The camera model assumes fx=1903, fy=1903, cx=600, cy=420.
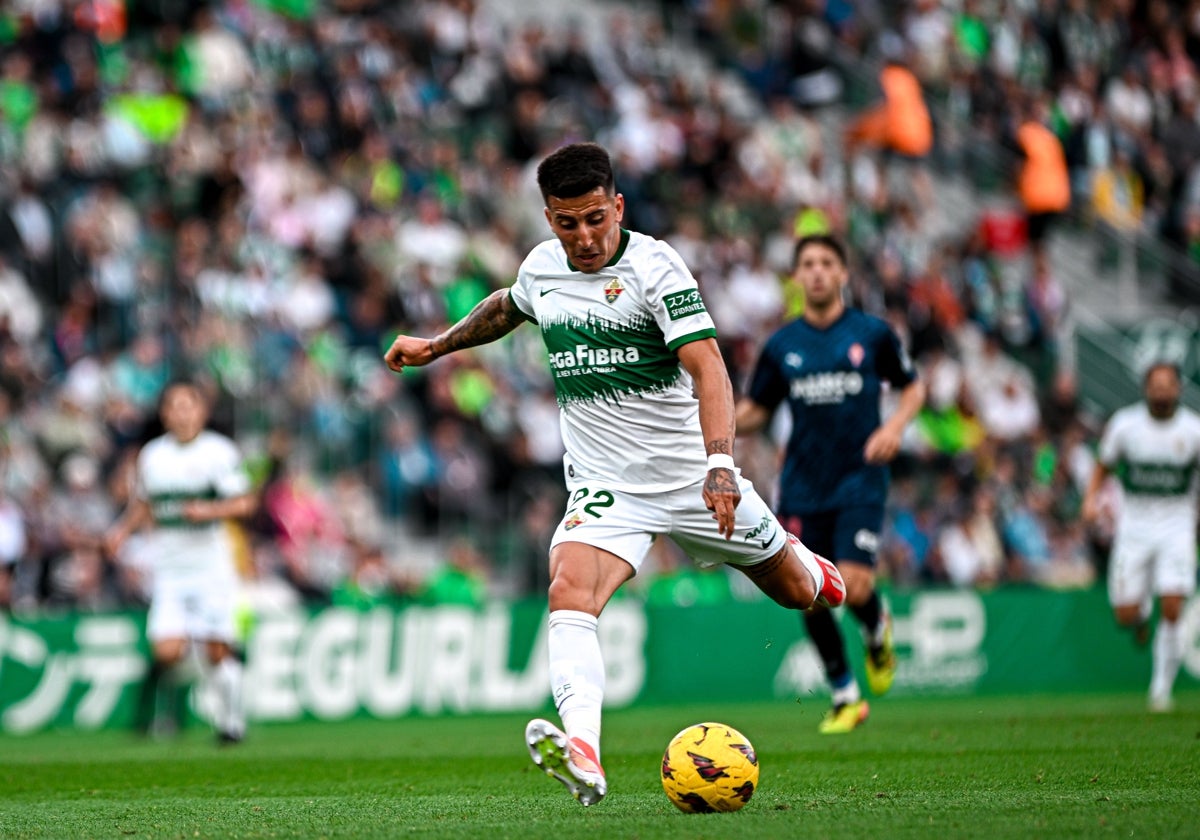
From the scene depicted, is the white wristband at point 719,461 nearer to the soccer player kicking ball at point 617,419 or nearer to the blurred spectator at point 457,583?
the soccer player kicking ball at point 617,419

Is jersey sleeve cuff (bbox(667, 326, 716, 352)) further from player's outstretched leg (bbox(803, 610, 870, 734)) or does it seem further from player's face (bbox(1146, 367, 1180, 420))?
player's face (bbox(1146, 367, 1180, 420))

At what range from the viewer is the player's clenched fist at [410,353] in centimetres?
883

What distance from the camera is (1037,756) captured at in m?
10.4

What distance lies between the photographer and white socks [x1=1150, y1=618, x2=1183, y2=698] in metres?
15.7

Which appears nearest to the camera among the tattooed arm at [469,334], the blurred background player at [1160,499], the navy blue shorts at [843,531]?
the tattooed arm at [469,334]

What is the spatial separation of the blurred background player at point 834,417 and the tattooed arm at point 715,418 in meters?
4.54

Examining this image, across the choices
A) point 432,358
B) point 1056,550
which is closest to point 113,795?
point 432,358

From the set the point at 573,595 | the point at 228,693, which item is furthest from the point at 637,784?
the point at 228,693

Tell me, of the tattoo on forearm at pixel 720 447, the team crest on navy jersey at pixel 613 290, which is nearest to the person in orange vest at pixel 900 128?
the team crest on navy jersey at pixel 613 290

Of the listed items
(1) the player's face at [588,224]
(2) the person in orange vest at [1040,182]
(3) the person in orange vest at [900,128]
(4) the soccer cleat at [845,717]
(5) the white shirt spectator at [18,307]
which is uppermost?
(3) the person in orange vest at [900,128]

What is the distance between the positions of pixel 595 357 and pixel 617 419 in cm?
29

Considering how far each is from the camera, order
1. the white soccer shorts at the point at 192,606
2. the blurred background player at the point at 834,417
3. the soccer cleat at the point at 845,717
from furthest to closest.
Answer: the white soccer shorts at the point at 192,606 → the soccer cleat at the point at 845,717 → the blurred background player at the point at 834,417

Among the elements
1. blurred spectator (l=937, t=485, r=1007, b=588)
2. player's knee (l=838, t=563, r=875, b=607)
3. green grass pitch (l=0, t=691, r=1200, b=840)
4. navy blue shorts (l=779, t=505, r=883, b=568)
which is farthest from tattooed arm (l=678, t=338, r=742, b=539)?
blurred spectator (l=937, t=485, r=1007, b=588)

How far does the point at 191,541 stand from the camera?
48.4 ft
